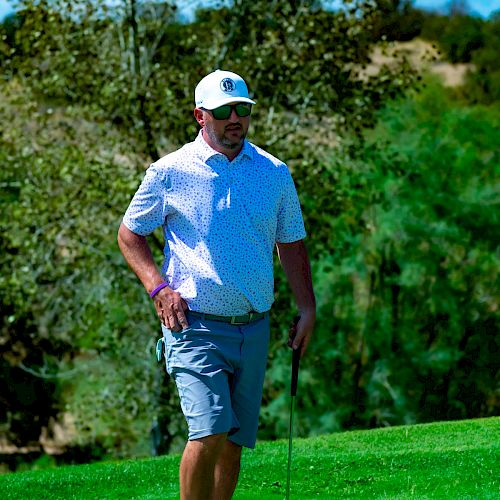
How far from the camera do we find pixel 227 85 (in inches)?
194

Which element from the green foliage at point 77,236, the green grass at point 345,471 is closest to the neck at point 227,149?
the green grass at point 345,471

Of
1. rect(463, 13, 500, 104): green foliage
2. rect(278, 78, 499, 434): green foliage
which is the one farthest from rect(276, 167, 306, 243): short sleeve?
rect(463, 13, 500, 104): green foliage

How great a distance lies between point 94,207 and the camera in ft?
62.3

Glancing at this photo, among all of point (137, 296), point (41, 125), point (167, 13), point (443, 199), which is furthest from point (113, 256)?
point (443, 199)

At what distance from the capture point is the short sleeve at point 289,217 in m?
5.05

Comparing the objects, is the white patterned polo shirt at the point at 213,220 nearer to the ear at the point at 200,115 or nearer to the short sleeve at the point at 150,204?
the short sleeve at the point at 150,204

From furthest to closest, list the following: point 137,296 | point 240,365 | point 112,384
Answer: point 112,384
point 137,296
point 240,365

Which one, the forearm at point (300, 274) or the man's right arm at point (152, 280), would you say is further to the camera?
the forearm at point (300, 274)

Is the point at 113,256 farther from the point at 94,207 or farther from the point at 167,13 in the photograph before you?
the point at 167,13

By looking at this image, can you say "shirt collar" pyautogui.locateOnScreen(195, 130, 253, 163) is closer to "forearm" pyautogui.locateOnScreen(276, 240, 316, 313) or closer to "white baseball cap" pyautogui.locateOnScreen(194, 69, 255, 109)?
"white baseball cap" pyautogui.locateOnScreen(194, 69, 255, 109)

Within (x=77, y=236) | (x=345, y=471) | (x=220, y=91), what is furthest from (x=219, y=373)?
(x=77, y=236)

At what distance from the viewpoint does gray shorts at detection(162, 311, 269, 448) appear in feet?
15.8

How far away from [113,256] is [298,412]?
585 inches

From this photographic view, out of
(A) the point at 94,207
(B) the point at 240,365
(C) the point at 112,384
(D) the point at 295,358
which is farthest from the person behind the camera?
(C) the point at 112,384
